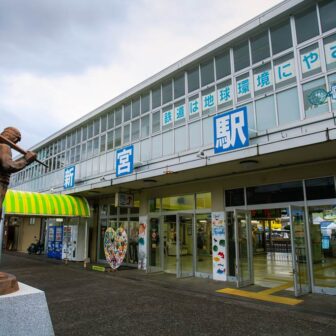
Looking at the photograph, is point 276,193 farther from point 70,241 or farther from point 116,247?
point 70,241

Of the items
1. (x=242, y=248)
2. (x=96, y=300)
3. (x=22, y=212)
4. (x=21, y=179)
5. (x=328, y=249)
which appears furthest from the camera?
(x=21, y=179)

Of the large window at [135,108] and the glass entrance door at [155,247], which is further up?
the large window at [135,108]

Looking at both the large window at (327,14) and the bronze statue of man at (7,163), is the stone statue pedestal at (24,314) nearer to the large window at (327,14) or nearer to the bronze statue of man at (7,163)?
the bronze statue of man at (7,163)

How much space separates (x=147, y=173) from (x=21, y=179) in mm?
17865

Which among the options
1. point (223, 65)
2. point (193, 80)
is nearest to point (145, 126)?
point (193, 80)

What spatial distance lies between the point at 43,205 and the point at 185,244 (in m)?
6.65

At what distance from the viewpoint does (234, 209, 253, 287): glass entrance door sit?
9023mm

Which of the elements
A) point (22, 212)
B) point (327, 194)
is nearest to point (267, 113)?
point (327, 194)

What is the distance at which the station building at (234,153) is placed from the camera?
7859mm

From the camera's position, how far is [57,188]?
1789 centimetres

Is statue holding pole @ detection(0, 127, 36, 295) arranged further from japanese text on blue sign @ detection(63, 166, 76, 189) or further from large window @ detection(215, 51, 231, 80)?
japanese text on blue sign @ detection(63, 166, 76, 189)

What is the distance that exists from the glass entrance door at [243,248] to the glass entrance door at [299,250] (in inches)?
62.1

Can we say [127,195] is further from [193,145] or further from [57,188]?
[57,188]

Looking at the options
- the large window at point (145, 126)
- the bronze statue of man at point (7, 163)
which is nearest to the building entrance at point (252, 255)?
the large window at point (145, 126)
